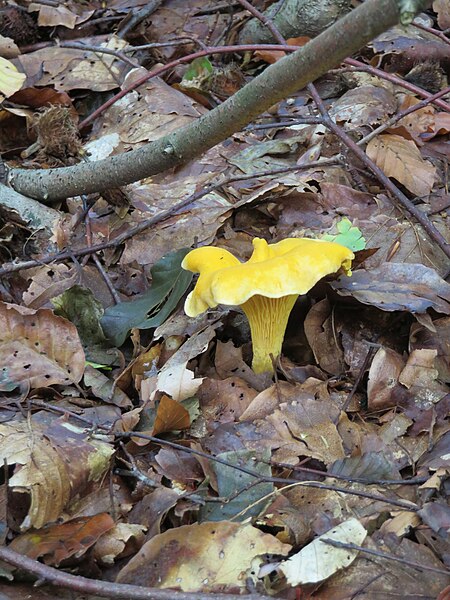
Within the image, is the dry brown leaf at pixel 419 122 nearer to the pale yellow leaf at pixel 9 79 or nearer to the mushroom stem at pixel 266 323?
the mushroom stem at pixel 266 323

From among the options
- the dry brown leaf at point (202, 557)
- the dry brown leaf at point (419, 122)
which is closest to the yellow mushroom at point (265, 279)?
the dry brown leaf at point (202, 557)

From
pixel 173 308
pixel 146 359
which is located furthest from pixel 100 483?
pixel 173 308

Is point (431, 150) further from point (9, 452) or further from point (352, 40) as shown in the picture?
point (9, 452)

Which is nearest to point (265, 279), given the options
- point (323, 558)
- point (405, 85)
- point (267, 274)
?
point (267, 274)

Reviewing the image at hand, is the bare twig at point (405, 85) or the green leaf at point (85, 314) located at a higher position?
the bare twig at point (405, 85)

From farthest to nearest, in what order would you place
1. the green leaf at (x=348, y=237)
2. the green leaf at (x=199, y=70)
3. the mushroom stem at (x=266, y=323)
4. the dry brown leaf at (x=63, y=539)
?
the green leaf at (x=199, y=70)
the green leaf at (x=348, y=237)
the mushroom stem at (x=266, y=323)
the dry brown leaf at (x=63, y=539)
